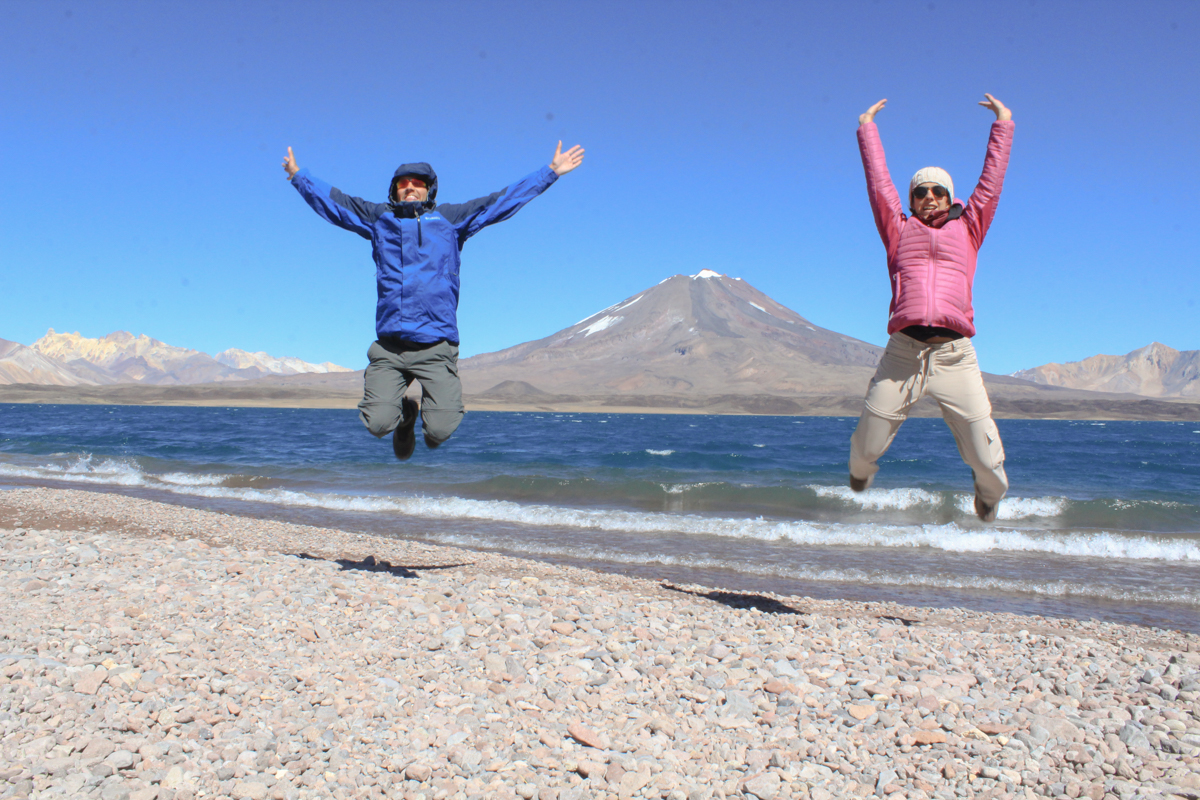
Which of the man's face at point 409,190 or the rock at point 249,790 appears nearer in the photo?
the rock at point 249,790

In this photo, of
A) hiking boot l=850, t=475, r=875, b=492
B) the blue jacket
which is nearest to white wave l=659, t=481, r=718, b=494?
hiking boot l=850, t=475, r=875, b=492

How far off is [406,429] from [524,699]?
2368 mm

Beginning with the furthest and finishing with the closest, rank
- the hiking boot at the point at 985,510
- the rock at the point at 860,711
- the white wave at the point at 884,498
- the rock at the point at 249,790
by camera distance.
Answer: the white wave at the point at 884,498
the hiking boot at the point at 985,510
the rock at the point at 860,711
the rock at the point at 249,790

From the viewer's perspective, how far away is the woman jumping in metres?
4.90

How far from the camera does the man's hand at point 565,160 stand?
557 cm

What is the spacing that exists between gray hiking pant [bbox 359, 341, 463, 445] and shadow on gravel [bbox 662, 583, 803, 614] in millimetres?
3374

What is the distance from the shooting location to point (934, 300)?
15.9 ft

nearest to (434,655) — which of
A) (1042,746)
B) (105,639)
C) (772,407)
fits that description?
(105,639)

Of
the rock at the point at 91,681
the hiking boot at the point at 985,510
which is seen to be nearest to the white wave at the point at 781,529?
the hiking boot at the point at 985,510

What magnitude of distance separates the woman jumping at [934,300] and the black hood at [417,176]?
2.98 metres

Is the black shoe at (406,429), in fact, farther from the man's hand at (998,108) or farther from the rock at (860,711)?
the man's hand at (998,108)

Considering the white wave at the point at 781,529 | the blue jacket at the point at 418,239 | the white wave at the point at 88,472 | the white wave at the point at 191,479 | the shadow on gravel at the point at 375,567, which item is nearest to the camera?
the blue jacket at the point at 418,239

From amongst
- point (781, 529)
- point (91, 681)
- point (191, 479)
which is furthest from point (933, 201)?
point (191, 479)

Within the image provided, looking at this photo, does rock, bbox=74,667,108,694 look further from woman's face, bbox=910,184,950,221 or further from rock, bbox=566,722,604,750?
woman's face, bbox=910,184,950,221
